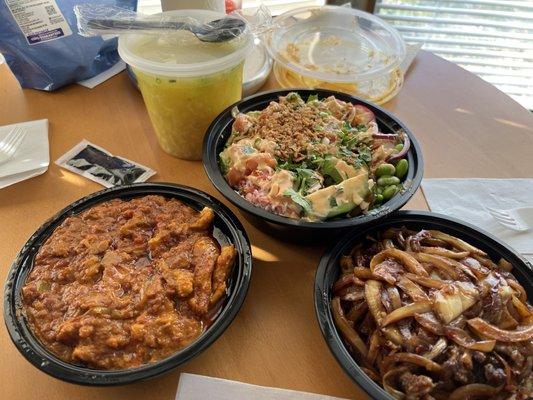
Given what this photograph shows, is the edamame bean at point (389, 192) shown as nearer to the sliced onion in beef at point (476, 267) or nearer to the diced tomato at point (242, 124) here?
the sliced onion in beef at point (476, 267)

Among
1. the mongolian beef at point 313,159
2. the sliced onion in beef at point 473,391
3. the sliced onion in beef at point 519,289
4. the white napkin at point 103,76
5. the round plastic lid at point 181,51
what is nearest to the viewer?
the sliced onion in beef at point 473,391

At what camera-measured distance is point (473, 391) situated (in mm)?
826

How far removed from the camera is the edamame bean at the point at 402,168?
1195mm

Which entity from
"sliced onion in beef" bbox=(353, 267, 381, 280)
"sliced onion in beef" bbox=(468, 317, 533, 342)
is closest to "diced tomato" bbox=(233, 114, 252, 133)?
"sliced onion in beef" bbox=(353, 267, 381, 280)

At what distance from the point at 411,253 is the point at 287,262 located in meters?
0.35

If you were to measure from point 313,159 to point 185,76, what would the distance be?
46 cm

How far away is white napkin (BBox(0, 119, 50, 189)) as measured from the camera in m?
1.42

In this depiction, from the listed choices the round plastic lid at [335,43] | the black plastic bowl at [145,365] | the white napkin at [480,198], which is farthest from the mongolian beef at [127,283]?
the round plastic lid at [335,43]

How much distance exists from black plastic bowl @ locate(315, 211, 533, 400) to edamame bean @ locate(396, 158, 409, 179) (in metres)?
0.12

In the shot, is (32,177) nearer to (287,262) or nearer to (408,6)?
(287,262)

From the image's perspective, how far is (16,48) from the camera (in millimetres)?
1645

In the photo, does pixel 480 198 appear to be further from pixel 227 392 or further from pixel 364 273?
pixel 227 392

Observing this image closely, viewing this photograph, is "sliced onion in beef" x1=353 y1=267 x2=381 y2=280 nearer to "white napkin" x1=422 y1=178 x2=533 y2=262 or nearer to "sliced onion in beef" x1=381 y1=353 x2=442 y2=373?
"sliced onion in beef" x1=381 y1=353 x2=442 y2=373

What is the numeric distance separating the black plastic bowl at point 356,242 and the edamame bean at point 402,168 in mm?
124
